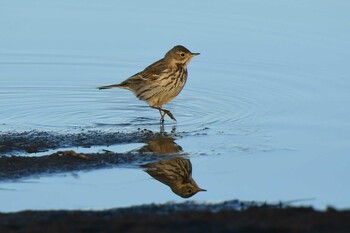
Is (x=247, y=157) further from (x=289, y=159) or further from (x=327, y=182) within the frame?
(x=327, y=182)

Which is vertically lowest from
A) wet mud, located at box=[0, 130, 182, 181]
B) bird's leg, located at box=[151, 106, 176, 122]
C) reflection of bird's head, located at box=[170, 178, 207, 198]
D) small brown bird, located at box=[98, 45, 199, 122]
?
reflection of bird's head, located at box=[170, 178, 207, 198]

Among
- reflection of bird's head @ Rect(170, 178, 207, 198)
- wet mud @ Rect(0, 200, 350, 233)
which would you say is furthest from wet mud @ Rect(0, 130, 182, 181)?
wet mud @ Rect(0, 200, 350, 233)

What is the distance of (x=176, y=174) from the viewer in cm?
1145

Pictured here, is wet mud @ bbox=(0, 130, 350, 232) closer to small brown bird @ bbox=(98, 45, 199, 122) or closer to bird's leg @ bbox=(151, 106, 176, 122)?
bird's leg @ bbox=(151, 106, 176, 122)

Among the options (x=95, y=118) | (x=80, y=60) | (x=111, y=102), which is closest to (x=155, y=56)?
(x=80, y=60)

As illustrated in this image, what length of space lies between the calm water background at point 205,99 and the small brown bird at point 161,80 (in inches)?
8.2

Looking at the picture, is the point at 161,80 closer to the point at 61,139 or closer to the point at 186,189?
the point at 61,139

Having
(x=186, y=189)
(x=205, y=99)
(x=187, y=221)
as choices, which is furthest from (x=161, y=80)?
(x=187, y=221)

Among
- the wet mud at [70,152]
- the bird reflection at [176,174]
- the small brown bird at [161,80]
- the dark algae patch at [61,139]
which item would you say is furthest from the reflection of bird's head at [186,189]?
the small brown bird at [161,80]

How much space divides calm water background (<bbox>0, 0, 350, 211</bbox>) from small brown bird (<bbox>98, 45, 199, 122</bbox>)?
0.21 m

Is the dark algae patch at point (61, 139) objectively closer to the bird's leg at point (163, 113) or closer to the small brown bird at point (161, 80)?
the bird's leg at point (163, 113)

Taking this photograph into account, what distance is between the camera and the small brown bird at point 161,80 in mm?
15242

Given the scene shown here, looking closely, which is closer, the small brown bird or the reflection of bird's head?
the reflection of bird's head

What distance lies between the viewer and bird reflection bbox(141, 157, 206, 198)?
10.8 meters
